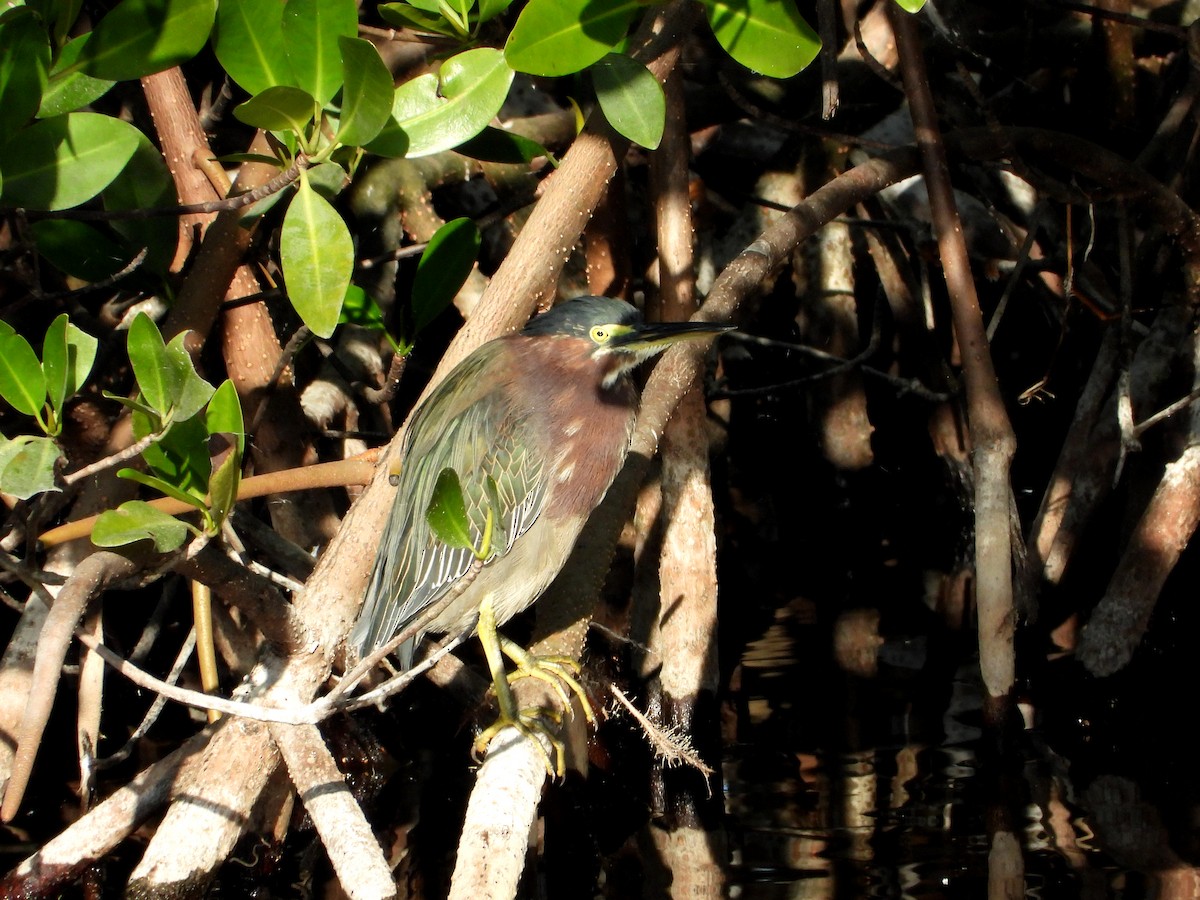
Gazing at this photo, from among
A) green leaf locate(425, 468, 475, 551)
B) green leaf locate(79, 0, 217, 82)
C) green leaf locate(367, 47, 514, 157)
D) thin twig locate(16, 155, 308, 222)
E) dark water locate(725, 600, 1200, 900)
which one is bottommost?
dark water locate(725, 600, 1200, 900)

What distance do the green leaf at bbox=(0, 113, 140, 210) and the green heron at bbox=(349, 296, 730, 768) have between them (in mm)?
882

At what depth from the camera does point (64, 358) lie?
184 cm

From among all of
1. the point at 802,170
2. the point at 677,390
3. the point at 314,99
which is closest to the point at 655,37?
the point at 677,390

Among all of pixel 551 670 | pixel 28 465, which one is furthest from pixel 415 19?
pixel 551 670

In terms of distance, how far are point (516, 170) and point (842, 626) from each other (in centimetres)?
205

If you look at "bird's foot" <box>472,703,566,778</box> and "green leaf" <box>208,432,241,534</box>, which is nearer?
"green leaf" <box>208,432,241,534</box>

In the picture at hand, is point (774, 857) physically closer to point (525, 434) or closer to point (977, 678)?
point (525, 434)

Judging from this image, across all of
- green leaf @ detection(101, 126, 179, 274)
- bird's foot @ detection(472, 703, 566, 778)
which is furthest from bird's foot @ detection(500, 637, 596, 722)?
green leaf @ detection(101, 126, 179, 274)

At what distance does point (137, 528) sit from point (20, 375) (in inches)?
16.3

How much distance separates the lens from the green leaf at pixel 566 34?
6.99 feet

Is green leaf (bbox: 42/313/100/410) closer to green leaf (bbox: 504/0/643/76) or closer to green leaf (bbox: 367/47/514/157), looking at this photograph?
green leaf (bbox: 367/47/514/157)

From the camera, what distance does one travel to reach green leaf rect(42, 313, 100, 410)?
1.83m

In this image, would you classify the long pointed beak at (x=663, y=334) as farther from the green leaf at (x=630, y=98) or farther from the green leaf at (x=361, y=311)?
the green leaf at (x=361, y=311)

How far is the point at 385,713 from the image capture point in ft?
12.4
